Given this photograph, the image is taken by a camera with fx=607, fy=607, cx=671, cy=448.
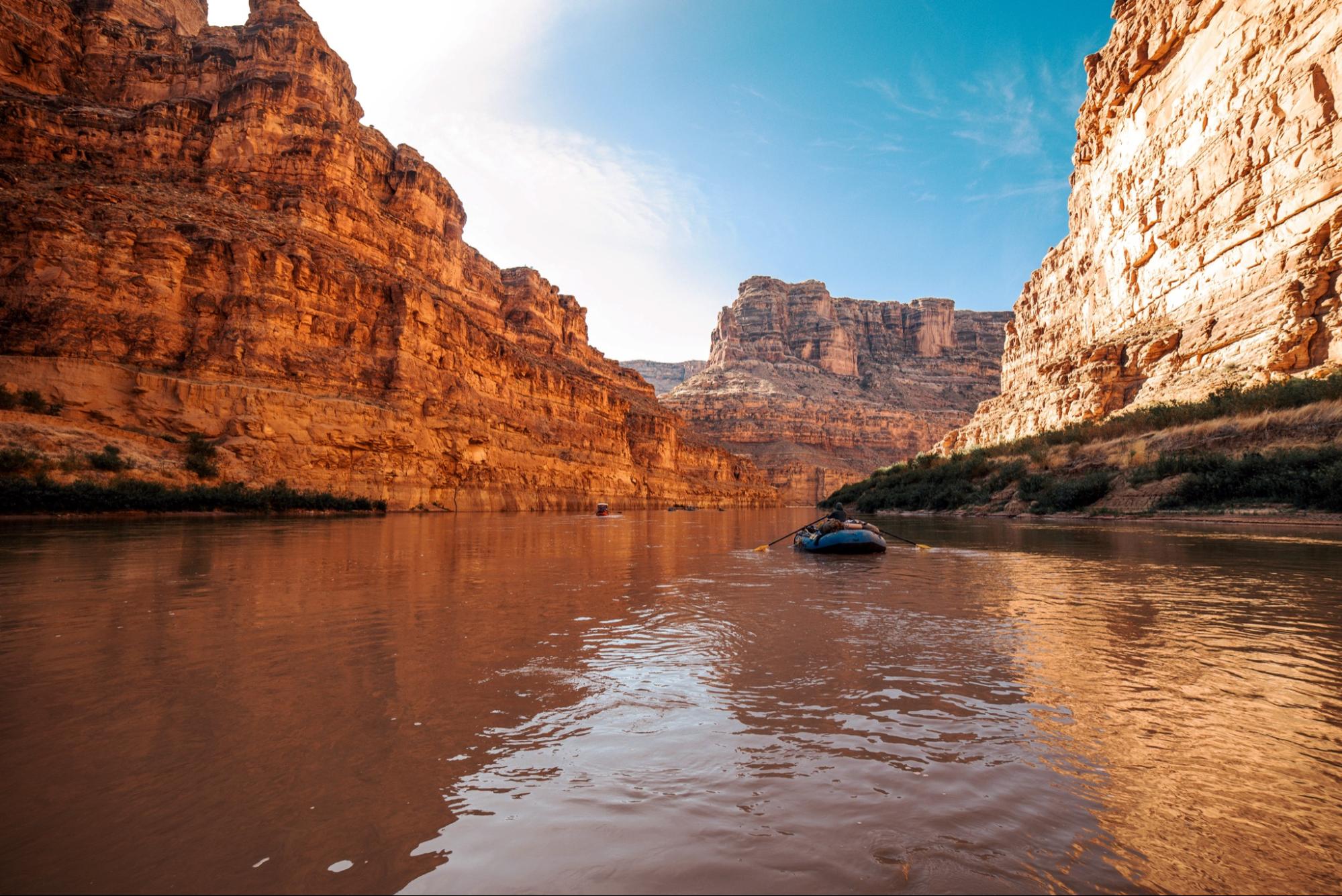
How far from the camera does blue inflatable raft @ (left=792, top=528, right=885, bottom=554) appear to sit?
13.1 m

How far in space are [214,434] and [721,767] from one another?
34.6m

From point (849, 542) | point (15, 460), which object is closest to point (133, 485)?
point (15, 460)

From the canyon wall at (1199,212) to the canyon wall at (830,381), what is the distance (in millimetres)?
66113

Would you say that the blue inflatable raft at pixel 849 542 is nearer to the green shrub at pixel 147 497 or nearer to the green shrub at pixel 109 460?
the green shrub at pixel 147 497

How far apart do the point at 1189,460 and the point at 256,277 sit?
4477 centimetres

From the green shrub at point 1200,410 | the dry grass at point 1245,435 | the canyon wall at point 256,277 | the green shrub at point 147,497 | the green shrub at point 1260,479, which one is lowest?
the green shrub at point 147,497

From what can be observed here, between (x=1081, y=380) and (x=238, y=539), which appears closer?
(x=238, y=539)

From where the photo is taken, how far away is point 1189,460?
70.9ft

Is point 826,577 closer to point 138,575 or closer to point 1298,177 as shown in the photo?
point 138,575

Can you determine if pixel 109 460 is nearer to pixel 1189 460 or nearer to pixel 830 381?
pixel 1189 460

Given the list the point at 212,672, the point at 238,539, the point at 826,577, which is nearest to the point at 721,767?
the point at 212,672

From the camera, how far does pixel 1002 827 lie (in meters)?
2.27

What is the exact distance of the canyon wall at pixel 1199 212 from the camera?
25.4m

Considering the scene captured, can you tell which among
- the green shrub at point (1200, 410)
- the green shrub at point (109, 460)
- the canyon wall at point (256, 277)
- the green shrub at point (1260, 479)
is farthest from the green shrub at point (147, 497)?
the green shrub at point (1200, 410)
